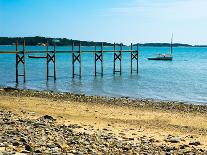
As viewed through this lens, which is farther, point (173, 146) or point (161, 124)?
point (161, 124)

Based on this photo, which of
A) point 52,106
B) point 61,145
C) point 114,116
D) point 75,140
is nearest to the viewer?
point 61,145

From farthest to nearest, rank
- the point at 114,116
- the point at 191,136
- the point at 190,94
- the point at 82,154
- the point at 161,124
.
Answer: the point at 190,94 < the point at 114,116 < the point at 161,124 < the point at 191,136 < the point at 82,154

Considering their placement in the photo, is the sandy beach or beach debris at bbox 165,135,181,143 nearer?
the sandy beach

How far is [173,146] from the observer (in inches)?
463

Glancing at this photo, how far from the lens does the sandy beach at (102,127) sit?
34.0 feet

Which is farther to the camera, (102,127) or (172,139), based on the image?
(102,127)

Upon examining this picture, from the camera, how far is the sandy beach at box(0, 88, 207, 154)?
408 inches

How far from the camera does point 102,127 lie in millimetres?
14742

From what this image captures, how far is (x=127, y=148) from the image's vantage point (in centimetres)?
1070

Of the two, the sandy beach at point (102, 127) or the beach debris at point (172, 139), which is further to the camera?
the beach debris at point (172, 139)

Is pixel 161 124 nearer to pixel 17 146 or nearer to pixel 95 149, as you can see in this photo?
pixel 95 149

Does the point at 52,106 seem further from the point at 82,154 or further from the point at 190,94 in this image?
the point at 190,94

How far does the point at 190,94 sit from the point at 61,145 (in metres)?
22.7

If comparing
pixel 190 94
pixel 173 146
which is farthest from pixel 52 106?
Answer: pixel 190 94
